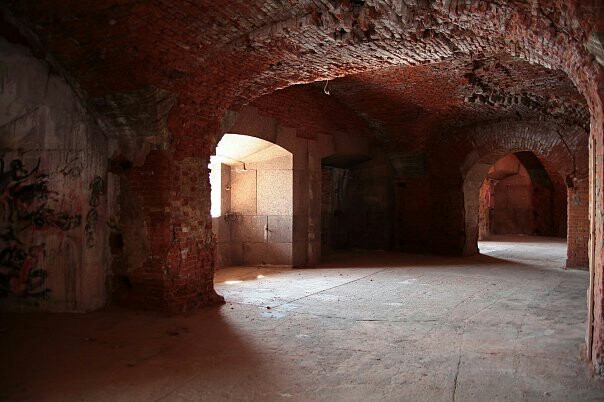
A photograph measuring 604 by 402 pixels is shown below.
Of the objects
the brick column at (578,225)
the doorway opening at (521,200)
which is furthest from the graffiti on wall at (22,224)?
the doorway opening at (521,200)

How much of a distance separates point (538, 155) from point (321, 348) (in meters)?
7.57

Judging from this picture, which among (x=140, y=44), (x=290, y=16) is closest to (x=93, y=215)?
(x=140, y=44)

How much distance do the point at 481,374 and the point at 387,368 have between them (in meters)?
0.70

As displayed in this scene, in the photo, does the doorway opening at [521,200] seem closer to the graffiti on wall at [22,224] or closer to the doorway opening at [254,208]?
the doorway opening at [254,208]

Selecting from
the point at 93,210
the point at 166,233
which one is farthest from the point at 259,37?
the point at 93,210

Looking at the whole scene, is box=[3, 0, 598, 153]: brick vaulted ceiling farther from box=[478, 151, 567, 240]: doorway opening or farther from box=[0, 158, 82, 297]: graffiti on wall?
box=[478, 151, 567, 240]: doorway opening

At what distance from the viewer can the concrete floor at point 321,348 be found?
3350 mm

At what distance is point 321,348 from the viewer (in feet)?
14.0

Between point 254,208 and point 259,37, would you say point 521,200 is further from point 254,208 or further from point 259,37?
point 259,37

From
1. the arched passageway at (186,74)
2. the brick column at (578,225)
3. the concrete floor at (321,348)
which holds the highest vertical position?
the arched passageway at (186,74)

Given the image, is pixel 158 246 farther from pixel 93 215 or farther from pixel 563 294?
pixel 563 294

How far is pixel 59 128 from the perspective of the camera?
16.9 ft

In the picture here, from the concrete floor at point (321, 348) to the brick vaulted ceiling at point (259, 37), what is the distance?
2448 mm

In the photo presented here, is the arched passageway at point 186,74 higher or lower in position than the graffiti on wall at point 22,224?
higher
